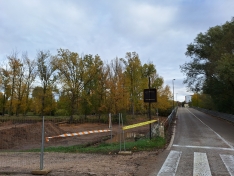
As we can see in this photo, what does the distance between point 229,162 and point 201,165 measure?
4.69 ft

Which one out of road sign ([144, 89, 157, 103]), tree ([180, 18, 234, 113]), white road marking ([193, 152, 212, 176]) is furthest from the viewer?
tree ([180, 18, 234, 113])

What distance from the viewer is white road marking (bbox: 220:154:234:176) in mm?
8524

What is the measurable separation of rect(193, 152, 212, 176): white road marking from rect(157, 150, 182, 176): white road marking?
25.8 inches

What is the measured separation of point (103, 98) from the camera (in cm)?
4575

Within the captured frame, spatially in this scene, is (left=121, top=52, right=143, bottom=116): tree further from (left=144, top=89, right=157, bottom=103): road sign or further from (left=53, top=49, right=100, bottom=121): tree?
(left=144, top=89, right=157, bottom=103): road sign

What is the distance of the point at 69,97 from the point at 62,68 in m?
5.08

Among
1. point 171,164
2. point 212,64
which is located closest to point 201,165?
point 171,164

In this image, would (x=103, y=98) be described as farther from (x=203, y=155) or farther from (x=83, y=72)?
(x=203, y=155)

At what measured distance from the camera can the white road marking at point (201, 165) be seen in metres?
8.09

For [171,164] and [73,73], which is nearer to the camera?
[171,164]

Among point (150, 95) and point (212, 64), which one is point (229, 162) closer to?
point (150, 95)

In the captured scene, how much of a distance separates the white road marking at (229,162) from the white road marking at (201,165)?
65 cm

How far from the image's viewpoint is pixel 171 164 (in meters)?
9.48

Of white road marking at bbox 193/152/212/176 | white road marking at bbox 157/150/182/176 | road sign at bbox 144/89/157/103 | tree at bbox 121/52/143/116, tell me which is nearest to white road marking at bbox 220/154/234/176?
white road marking at bbox 193/152/212/176
